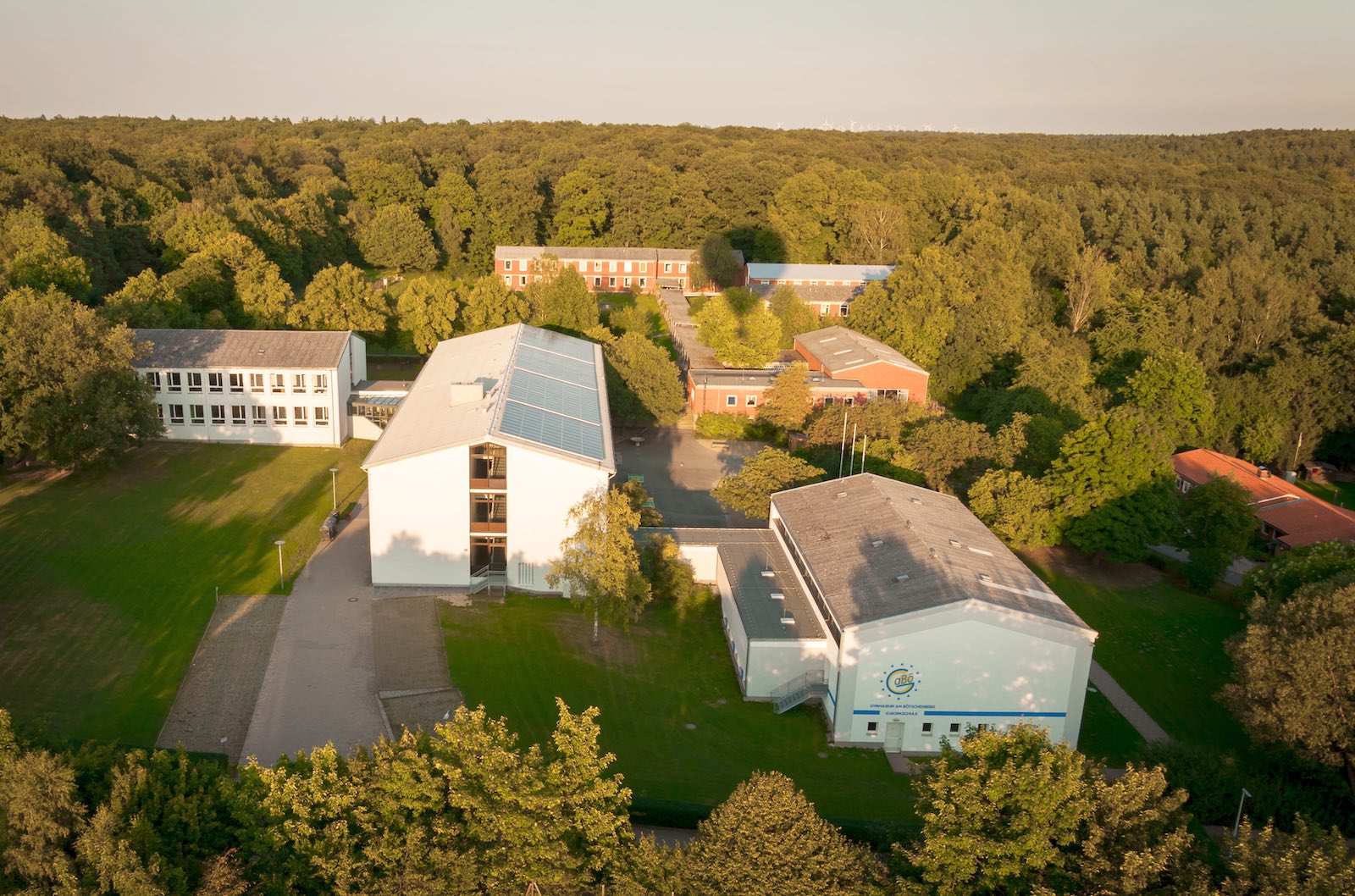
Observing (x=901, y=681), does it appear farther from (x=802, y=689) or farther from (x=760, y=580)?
(x=760, y=580)

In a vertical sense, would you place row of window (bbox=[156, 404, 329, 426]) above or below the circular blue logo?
above

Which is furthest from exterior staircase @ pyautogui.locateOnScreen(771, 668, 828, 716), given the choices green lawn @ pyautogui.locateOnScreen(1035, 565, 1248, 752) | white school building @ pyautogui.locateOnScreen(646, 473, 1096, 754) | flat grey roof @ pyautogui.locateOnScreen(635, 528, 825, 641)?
green lawn @ pyautogui.locateOnScreen(1035, 565, 1248, 752)

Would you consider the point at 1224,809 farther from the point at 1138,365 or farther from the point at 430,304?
the point at 430,304

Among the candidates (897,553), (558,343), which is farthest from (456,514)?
(558,343)

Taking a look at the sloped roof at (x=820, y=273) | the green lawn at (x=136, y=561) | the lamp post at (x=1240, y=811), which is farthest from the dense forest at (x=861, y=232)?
the lamp post at (x=1240, y=811)

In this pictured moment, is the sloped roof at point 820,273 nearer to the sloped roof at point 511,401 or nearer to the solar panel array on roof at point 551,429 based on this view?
the sloped roof at point 511,401

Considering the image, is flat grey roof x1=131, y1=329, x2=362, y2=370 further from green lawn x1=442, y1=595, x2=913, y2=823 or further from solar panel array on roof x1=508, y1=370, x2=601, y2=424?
green lawn x1=442, y1=595, x2=913, y2=823

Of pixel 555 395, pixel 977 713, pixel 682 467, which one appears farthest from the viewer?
pixel 682 467

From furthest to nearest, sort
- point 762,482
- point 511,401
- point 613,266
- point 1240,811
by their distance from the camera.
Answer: point 613,266, point 762,482, point 511,401, point 1240,811
